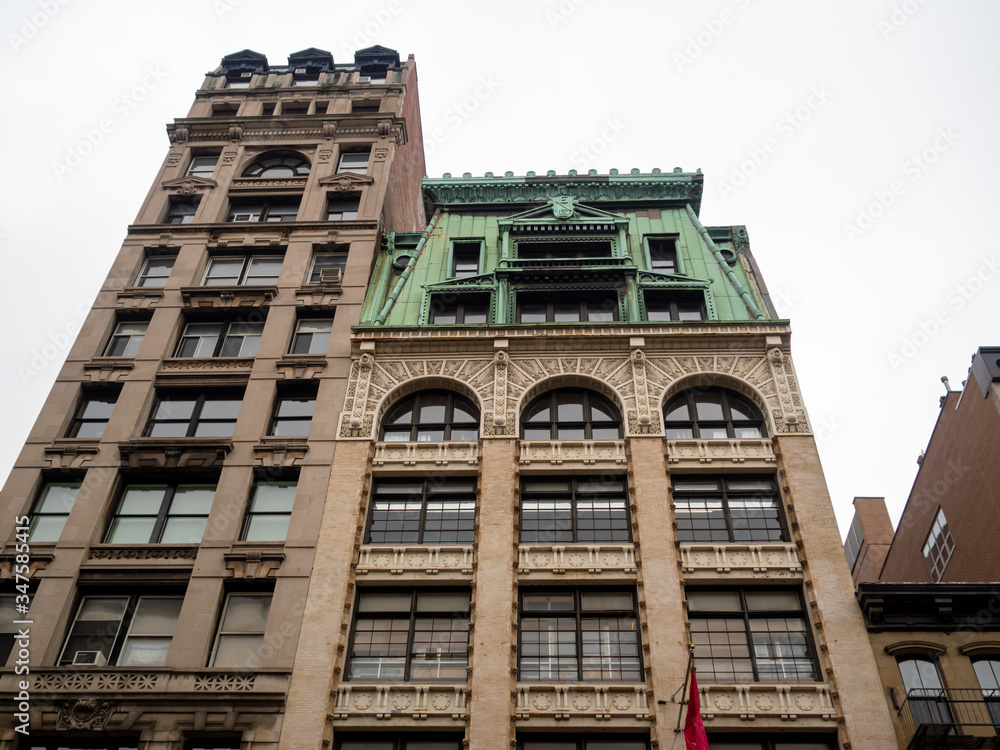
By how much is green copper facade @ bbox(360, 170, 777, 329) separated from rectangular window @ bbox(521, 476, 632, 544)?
6658 millimetres

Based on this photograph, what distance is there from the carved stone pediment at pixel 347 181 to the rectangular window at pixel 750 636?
901 inches

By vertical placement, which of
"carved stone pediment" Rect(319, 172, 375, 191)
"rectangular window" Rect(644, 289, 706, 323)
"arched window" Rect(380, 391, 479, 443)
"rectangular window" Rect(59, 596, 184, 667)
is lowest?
"rectangular window" Rect(59, 596, 184, 667)

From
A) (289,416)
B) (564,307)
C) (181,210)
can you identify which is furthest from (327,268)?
(564,307)

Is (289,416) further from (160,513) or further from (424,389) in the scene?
(160,513)

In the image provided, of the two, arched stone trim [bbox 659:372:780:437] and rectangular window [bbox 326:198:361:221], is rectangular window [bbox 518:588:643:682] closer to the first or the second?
arched stone trim [bbox 659:372:780:437]

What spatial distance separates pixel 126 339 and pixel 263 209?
8.91 metres

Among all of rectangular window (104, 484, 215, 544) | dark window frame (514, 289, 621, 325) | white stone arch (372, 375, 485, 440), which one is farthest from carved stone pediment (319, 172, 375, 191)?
rectangular window (104, 484, 215, 544)

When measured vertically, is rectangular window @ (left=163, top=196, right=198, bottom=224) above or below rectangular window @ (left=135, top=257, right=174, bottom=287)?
above

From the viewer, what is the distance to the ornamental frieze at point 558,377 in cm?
2875

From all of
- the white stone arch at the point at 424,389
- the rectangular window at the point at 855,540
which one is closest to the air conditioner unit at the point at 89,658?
the white stone arch at the point at 424,389

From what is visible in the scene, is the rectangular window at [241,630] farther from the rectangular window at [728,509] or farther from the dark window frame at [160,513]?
the rectangular window at [728,509]

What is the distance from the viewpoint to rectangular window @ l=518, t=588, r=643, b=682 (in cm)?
2306

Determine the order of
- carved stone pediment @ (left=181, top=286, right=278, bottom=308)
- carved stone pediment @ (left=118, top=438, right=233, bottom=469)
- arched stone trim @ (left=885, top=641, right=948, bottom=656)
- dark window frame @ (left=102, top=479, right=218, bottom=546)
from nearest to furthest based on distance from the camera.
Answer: arched stone trim @ (left=885, top=641, right=948, bottom=656)
dark window frame @ (left=102, top=479, right=218, bottom=546)
carved stone pediment @ (left=118, top=438, right=233, bottom=469)
carved stone pediment @ (left=181, top=286, right=278, bottom=308)

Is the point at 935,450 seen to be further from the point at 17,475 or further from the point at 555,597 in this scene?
the point at 17,475
